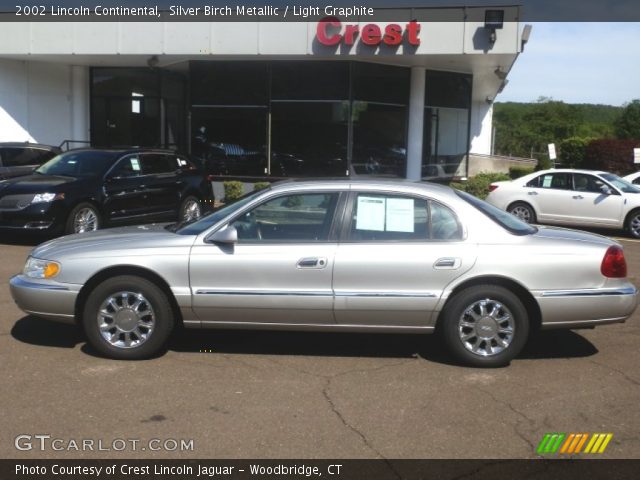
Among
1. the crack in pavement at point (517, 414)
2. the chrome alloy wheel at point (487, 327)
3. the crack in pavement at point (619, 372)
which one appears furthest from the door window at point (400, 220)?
the crack in pavement at point (619, 372)

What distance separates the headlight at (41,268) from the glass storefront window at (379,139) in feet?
46.3

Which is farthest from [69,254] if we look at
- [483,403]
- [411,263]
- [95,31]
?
[95,31]

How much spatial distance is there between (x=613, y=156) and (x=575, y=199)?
1958 centimetres

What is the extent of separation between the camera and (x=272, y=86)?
20359 mm

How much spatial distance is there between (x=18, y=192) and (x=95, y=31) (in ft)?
29.0

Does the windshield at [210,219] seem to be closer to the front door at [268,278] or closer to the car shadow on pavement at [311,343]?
the front door at [268,278]

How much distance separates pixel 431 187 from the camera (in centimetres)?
638

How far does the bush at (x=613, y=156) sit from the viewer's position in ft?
108

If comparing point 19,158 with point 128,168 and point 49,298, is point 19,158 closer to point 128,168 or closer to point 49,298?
point 128,168

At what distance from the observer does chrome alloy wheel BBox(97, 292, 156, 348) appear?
Result: 6.00 m

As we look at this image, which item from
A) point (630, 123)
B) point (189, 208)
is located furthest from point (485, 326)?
point (630, 123)

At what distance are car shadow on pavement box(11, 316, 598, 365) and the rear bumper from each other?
0.58m

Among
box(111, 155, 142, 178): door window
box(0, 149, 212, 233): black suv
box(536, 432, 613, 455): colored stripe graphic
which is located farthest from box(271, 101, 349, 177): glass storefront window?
box(536, 432, 613, 455): colored stripe graphic
